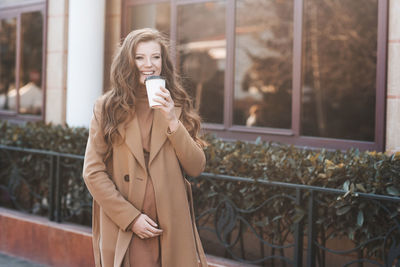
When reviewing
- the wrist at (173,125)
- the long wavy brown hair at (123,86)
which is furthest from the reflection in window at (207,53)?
the wrist at (173,125)

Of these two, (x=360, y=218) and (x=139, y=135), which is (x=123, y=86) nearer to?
(x=139, y=135)

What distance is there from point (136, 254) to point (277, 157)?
2227mm

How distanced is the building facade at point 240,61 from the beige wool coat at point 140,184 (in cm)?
180

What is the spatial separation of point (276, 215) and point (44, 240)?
2890 mm

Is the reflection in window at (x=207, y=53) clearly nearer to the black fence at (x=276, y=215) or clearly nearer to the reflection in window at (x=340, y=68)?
the reflection in window at (x=340, y=68)

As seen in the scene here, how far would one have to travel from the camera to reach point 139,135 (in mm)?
3002

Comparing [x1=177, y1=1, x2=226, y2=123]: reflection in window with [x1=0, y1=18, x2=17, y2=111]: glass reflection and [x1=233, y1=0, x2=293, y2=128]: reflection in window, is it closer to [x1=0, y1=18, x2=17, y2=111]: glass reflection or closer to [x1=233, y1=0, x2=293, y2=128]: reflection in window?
[x1=233, y1=0, x2=293, y2=128]: reflection in window

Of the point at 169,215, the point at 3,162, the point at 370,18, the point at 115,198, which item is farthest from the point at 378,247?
the point at 370,18

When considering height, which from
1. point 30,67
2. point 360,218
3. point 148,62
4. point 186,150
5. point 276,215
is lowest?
A: point 276,215

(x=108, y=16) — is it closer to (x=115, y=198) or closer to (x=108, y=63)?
(x=108, y=63)

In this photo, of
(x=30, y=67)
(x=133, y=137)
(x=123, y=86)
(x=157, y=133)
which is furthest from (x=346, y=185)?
(x=30, y=67)

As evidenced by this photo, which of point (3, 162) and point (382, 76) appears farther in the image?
point (3, 162)

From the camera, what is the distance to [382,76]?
18.6 feet

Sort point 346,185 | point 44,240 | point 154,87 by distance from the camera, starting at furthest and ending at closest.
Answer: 1. point 44,240
2. point 346,185
3. point 154,87
